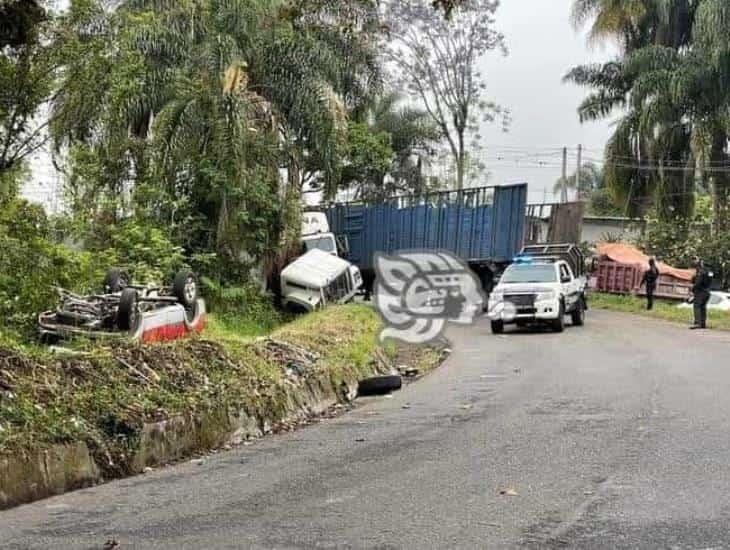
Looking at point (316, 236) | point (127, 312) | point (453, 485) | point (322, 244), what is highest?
point (316, 236)

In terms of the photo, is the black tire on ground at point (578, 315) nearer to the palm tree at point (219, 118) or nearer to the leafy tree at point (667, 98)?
the palm tree at point (219, 118)

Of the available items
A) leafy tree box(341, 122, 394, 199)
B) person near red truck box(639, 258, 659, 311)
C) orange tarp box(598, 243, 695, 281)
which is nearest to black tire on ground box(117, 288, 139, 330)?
person near red truck box(639, 258, 659, 311)

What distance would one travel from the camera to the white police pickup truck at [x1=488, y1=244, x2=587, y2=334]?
22266mm

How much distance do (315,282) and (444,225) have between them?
6587mm

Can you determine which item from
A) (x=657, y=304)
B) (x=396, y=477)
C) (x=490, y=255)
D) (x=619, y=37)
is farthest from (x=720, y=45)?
(x=396, y=477)

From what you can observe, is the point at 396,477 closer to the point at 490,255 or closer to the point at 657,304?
the point at 490,255

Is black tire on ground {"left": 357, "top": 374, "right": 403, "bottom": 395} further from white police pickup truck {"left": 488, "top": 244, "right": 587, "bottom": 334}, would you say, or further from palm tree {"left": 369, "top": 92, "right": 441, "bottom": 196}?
palm tree {"left": 369, "top": 92, "right": 441, "bottom": 196}

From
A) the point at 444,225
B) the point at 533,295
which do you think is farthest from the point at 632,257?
the point at 533,295

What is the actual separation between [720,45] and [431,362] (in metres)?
22.4

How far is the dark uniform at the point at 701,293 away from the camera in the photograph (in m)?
23.2

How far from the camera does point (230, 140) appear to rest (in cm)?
2200

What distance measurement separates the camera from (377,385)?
13.3 m

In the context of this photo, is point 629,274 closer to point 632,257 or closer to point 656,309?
point 632,257

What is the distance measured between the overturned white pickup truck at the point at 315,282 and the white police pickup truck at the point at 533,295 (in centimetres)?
386
